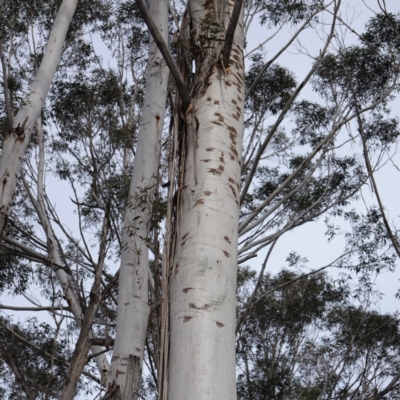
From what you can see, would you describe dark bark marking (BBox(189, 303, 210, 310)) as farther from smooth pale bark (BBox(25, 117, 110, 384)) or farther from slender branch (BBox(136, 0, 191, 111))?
smooth pale bark (BBox(25, 117, 110, 384))

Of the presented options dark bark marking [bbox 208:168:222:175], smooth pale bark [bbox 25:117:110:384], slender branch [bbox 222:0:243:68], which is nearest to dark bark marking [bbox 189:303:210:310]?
dark bark marking [bbox 208:168:222:175]

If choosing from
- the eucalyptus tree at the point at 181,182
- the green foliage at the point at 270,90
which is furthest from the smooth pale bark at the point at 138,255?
the green foliage at the point at 270,90

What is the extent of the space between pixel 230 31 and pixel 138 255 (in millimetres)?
2259

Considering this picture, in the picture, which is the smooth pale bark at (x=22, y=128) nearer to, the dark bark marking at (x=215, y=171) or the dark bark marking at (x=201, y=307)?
the dark bark marking at (x=215, y=171)

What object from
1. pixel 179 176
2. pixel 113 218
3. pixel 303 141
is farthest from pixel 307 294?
pixel 179 176

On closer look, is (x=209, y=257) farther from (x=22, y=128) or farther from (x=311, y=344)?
(x=311, y=344)

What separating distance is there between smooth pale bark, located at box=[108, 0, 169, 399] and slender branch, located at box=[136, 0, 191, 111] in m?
2.00

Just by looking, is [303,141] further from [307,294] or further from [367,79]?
[307,294]

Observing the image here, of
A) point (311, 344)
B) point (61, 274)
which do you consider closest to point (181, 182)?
point (61, 274)

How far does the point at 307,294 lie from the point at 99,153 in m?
4.41

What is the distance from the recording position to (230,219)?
197 centimetres

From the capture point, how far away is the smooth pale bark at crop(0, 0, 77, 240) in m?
4.14

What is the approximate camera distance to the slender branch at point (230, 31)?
2.24 meters

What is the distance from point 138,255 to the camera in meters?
4.24
